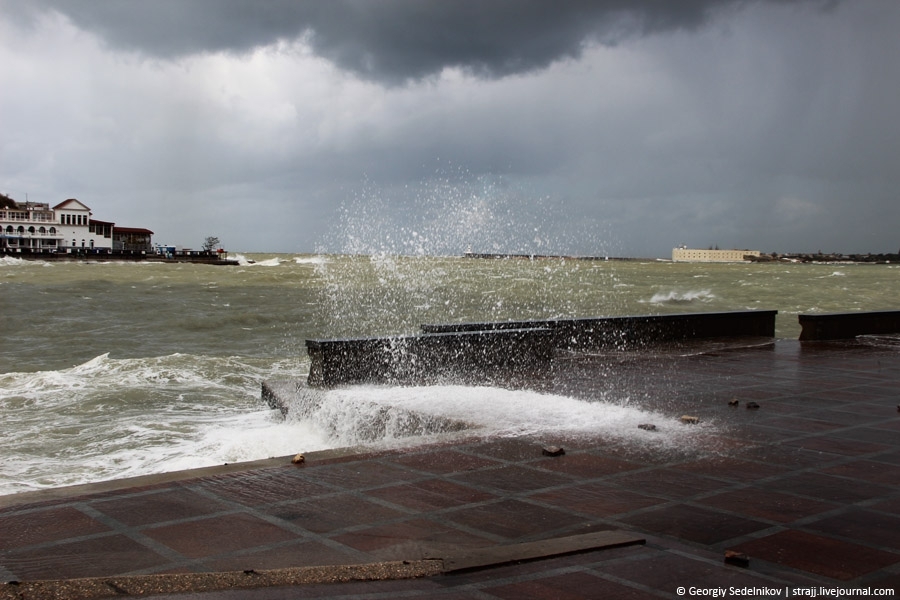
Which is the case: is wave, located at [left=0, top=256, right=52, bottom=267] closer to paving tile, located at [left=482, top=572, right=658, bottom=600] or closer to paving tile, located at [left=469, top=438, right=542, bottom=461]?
paving tile, located at [left=469, top=438, right=542, bottom=461]

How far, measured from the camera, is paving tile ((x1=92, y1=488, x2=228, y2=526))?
12.2 ft

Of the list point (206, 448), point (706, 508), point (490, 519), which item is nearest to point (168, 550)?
point (490, 519)

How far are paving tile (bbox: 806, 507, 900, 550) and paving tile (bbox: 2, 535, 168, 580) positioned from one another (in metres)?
3.01

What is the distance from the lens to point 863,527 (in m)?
3.78

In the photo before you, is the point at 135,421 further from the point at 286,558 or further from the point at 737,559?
the point at 737,559

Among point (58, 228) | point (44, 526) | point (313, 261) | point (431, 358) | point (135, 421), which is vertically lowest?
point (135, 421)

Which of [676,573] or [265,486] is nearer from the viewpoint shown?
[676,573]

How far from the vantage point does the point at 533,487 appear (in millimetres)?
4348

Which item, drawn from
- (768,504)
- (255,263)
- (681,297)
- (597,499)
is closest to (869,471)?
(768,504)

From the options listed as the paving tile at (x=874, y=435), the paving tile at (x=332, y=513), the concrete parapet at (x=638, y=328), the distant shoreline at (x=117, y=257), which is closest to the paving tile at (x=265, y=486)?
the paving tile at (x=332, y=513)

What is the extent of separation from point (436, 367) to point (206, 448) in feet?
8.78

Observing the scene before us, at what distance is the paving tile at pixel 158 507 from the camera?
3.73 metres

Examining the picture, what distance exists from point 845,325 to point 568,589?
43.5 feet

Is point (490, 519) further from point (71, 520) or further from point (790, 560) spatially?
point (71, 520)
